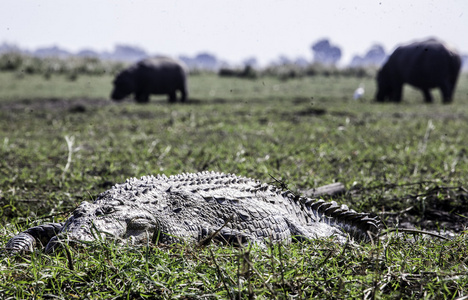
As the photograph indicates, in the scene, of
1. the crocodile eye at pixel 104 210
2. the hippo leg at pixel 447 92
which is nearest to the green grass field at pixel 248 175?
the crocodile eye at pixel 104 210

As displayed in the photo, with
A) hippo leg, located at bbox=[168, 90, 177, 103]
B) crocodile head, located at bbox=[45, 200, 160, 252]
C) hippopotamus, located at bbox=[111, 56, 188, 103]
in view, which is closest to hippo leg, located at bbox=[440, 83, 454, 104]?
hippopotamus, located at bbox=[111, 56, 188, 103]

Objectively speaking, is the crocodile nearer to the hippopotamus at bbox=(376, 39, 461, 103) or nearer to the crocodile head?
the crocodile head

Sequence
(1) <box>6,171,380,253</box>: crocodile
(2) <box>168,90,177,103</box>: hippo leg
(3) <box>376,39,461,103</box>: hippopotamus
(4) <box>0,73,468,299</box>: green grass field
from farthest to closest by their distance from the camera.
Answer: (2) <box>168,90,177,103</box>: hippo leg → (3) <box>376,39,461,103</box>: hippopotamus → (1) <box>6,171,380,253</box>: crocodile → (4) <box>0,73,468,299</box>: green grass field

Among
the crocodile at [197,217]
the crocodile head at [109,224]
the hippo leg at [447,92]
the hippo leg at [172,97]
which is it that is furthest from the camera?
the hippo leg at [172,97]

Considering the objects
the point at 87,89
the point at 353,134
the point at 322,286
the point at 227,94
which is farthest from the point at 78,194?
the point at 87,89

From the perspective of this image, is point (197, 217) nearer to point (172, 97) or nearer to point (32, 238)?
point (32, 238)

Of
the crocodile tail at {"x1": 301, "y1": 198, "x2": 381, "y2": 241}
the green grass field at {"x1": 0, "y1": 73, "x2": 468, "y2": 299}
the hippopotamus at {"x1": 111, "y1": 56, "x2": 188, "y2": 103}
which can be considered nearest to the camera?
the green grass field at {"x1": 0, "y1": 73, "x2": 468, "y2": 299}

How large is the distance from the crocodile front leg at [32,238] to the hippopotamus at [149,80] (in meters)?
11.6

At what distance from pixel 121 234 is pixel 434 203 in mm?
2932

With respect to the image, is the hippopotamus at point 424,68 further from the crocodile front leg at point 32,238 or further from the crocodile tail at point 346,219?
the crocodile front leg at point 32,238

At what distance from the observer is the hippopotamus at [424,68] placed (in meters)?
12.9

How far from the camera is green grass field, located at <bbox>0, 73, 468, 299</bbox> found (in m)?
1.91

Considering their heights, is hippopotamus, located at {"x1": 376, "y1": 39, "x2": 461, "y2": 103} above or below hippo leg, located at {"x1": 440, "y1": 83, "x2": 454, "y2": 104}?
above

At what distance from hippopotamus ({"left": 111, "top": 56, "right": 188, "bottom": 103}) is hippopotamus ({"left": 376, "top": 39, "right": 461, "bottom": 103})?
23.1ft
